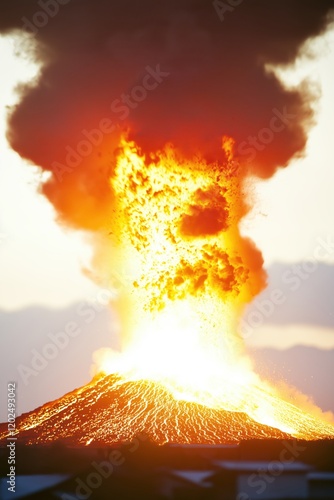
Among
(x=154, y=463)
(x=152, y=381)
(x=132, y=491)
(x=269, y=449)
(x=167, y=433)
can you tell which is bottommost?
(x=132, y=491)

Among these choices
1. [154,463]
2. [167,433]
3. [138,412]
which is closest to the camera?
[154,463]

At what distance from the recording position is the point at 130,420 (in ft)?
189

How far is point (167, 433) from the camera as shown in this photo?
53.3 meters

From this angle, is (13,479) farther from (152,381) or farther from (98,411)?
(152,381)

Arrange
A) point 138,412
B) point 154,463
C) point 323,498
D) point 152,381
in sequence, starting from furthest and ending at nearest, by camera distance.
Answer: point 152,381 → point 138,412 → point 154,463 → point 323,498

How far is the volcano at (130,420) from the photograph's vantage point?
53.4 m

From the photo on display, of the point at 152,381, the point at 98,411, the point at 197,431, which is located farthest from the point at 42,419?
the point at 197,431

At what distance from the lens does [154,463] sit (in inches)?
1534

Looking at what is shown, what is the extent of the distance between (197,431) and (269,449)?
14.4m

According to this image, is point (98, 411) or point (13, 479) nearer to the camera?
point (13, 479)

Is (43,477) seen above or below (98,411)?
below

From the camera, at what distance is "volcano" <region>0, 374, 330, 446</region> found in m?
53.4

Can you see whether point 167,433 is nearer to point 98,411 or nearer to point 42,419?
point 98,411

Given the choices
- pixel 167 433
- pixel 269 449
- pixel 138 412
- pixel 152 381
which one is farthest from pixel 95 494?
Answer: pixel 152 381
